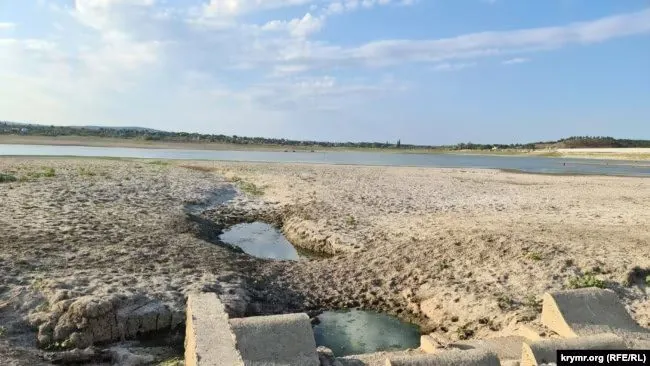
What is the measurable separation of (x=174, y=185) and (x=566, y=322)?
828 inches

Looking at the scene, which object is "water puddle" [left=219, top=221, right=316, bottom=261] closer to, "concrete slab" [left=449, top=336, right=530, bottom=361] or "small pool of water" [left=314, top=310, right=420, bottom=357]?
"small pool of water" [left=314, top=310, right=420, bottom=357]

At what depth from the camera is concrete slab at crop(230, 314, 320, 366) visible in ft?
17.1

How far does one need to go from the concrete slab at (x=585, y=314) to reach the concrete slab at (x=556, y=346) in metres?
0.70

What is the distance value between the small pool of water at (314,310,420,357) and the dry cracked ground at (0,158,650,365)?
0.37 meters

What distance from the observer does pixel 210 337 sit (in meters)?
5.36

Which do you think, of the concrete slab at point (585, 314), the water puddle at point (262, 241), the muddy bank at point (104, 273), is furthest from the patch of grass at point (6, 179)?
the concrete slab at point (585, 314)

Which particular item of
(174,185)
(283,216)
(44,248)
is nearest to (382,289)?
(44,248)

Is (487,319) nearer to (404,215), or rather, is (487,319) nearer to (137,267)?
(137,267)

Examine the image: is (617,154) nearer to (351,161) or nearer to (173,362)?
(351,161)

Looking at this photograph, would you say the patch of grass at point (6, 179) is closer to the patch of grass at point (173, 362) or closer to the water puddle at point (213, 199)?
the water puddle at point (213, 199)

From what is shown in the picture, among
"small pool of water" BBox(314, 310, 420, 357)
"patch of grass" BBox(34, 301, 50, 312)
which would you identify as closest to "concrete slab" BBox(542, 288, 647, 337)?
"small pool of water" BBox(314, 310, 420, 357)

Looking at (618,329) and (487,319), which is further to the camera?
(487,319)

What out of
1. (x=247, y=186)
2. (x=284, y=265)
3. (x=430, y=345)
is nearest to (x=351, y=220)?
(x=284, y=265)

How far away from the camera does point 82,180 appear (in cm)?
2314
